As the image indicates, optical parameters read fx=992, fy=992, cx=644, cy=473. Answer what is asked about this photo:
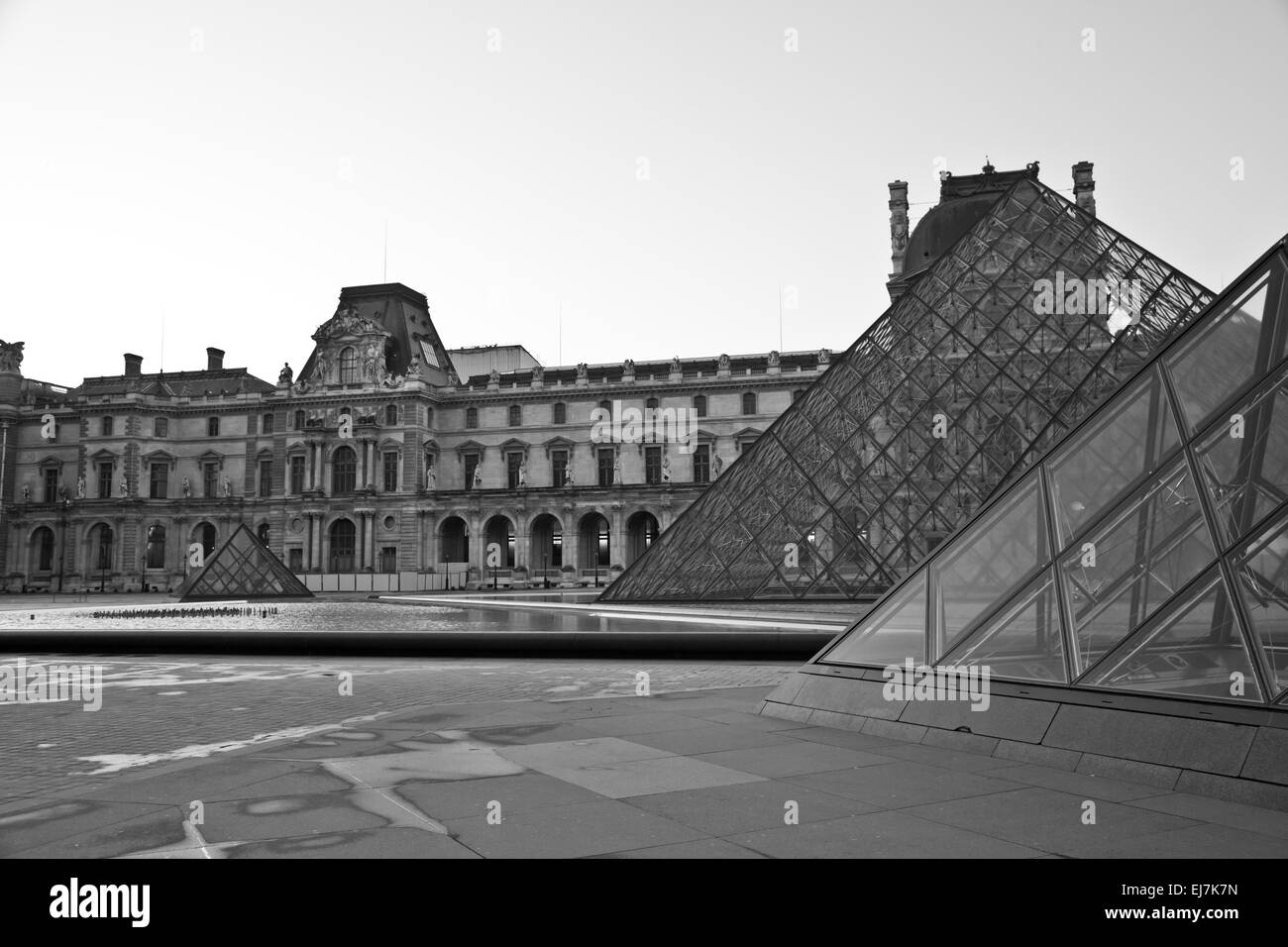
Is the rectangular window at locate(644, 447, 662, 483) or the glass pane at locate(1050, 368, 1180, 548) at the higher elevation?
the rectangular window at locate(644, 447, 662, 483)

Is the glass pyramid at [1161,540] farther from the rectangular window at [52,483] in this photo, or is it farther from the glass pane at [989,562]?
the rectangular window at [52,483]

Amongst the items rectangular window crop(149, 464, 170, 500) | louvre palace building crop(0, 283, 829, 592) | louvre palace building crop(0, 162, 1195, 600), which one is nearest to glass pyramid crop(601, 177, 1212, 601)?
louvre palace building crop(0, 162, 1195, 600)

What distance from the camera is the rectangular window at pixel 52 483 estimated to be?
64.1 m

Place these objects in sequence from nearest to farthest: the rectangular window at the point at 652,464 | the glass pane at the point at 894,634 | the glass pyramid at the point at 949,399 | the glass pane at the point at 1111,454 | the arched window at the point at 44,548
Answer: the glass pane at the point at 1111,454 < the glass pane at the point at 894,634 < the glass pyramid at the point at 949,399 < the rectangular window at the point at 652,464 < the arched window at the point at 44,548

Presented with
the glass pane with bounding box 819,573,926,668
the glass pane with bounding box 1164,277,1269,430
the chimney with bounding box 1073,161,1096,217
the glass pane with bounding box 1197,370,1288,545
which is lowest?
the glass pane with bounding box 819,573,926,668

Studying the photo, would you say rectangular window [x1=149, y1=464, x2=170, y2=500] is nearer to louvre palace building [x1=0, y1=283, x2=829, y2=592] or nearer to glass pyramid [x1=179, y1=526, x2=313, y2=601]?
louvre palace building [x1=0, y1=283, x2=829, y2=592]

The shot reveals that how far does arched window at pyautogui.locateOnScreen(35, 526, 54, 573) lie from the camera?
6322 cm

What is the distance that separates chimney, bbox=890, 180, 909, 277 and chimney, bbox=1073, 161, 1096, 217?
7.40 metres

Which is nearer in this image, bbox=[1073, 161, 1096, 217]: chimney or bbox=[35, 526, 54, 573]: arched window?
bbox=[1073, 161, 1096, 217]: chimney

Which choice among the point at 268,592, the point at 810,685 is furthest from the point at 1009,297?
the point at 268,592

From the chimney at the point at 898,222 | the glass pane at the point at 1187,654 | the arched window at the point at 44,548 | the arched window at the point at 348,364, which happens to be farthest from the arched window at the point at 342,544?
the glass pane at the point at 1187,654

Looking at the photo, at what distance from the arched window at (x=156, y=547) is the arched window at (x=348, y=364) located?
1555 cm

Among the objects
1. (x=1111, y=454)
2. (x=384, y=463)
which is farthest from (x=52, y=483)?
(x=1111, y=454)
